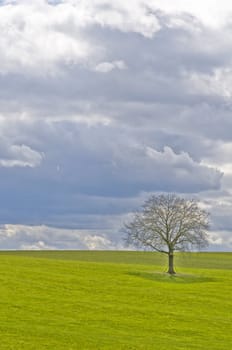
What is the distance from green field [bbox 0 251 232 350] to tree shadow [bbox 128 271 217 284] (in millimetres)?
133

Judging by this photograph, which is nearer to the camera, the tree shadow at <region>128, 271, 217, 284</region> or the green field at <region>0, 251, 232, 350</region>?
the green field at <region>0, 251, 232, 350</region>

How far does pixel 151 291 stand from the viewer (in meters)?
71.6

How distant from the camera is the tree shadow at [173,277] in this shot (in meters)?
86.8

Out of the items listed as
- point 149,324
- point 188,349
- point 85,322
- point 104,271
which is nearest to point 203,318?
point 149,324

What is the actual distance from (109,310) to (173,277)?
115 feet

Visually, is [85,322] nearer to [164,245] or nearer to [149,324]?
[149,324]

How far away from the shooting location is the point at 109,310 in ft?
181

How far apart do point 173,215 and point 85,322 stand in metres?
49.5

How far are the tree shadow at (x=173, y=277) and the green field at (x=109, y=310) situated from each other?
0.44 ft

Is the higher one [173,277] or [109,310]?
[173,277]

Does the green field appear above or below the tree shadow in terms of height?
below

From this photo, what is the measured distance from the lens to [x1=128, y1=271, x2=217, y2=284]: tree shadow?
8675 cm

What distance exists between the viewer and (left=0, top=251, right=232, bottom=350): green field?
40.8 meters

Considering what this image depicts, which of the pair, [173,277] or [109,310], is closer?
[109,310]
